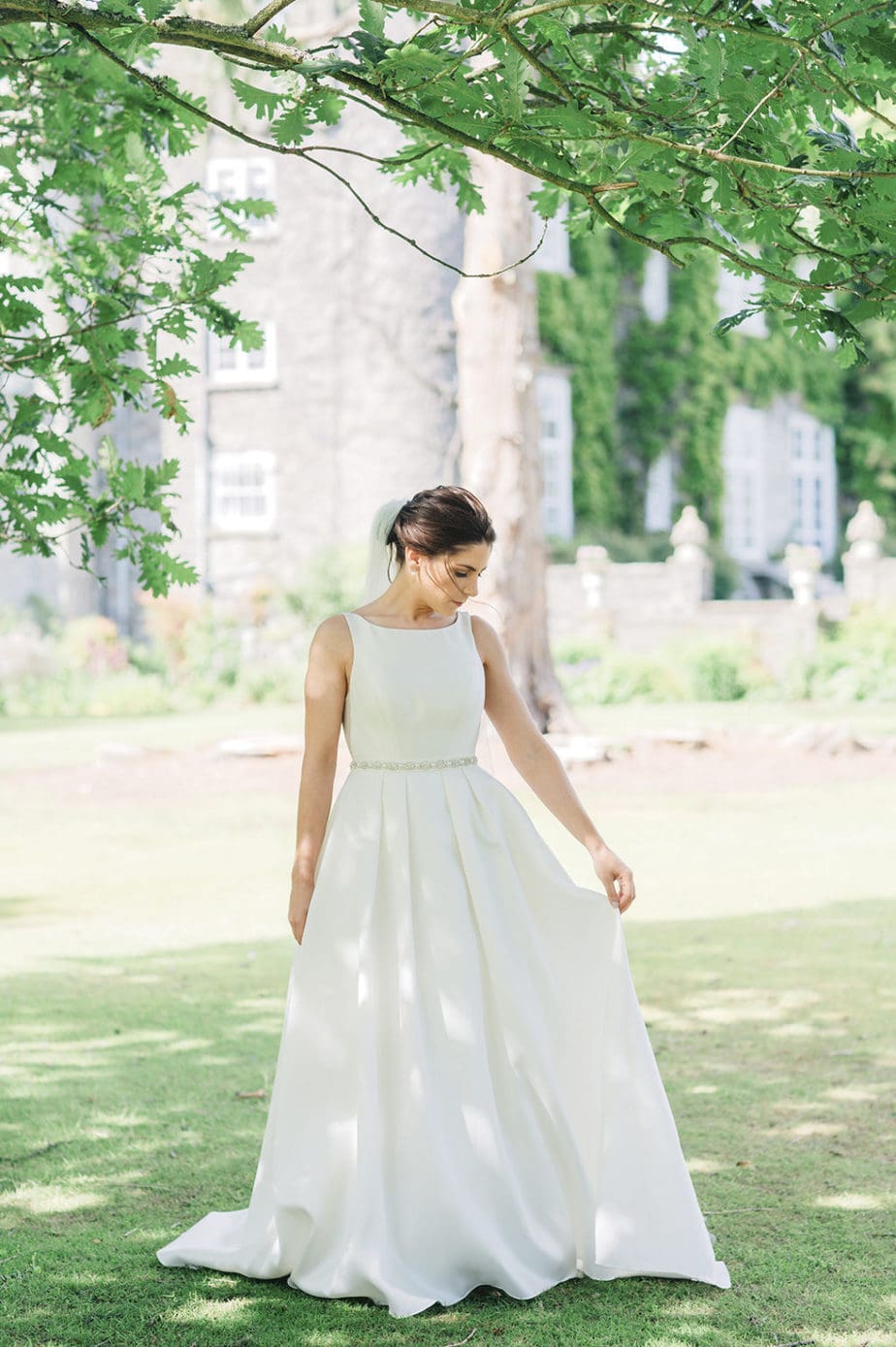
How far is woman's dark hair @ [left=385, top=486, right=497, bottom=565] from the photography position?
3.65m

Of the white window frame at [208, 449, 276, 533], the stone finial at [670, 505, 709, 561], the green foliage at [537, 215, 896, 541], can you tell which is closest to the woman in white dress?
the stone finial at [670, 505, 709, 561]

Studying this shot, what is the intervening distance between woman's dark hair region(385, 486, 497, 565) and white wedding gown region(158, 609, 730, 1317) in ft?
0.74

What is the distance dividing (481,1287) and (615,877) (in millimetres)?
968

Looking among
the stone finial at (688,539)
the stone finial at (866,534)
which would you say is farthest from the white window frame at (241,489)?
the stone finial at (866,534)

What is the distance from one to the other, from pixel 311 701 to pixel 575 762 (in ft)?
31.3

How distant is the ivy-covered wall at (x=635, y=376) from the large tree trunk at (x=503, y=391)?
1156cm

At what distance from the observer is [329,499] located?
76.4 feet

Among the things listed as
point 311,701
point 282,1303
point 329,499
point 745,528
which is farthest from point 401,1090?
point 745,528

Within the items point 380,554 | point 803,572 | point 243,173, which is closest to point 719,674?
point 803,572

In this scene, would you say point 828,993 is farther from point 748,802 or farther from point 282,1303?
point 748,802

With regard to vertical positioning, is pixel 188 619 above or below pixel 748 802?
above

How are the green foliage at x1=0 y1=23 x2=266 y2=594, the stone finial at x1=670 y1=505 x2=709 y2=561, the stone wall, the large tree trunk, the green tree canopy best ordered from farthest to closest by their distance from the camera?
the stone finial at x1=670 y1=505 x2=709 y2=561, the stone wall, the large tree trunk, the green foliage at x1=0 y1=23 x2=266 y2=594, the green tree canopy

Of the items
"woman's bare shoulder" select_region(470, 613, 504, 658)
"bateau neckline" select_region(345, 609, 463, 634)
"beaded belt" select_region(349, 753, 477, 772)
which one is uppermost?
"bateau neckline" select_region(345, 609, 463, 634)

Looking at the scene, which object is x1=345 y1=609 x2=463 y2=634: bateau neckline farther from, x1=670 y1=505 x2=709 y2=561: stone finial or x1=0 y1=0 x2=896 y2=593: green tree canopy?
x1=670 y1=505 x2=709 y2=561: stone finial
